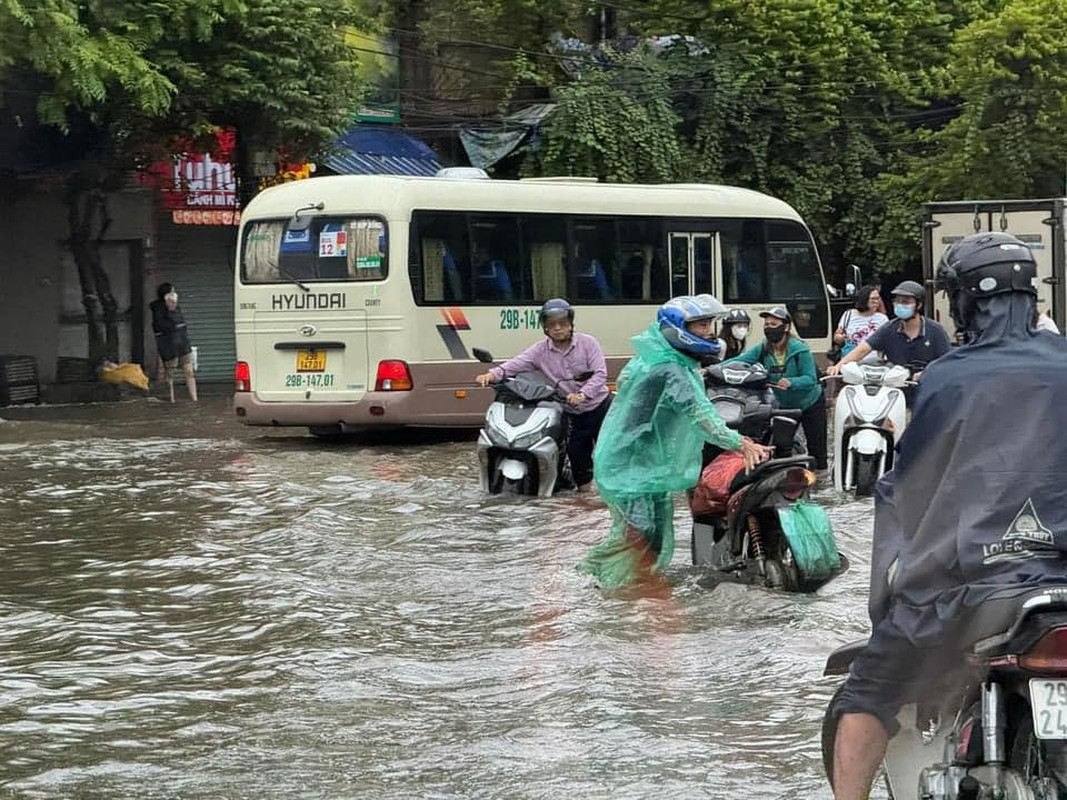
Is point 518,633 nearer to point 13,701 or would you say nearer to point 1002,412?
point 13,701

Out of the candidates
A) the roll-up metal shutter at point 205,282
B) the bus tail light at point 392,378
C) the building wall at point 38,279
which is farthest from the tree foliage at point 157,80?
the bus tail light at point 392,378

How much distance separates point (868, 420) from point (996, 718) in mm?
9078

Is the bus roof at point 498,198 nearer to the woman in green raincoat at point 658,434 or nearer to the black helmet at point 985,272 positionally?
the woman in green raincoat at point 658,434

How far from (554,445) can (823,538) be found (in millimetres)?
4759

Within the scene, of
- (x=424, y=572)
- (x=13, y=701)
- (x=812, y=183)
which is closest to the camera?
(x=13, y=701)

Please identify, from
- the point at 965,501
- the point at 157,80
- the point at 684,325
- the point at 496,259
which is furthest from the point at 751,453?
the point at 157,80

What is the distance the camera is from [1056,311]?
20.8 meters

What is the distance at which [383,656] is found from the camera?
7996mm

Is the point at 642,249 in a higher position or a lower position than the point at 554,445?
higher

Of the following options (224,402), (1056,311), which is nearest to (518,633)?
(1056,311)

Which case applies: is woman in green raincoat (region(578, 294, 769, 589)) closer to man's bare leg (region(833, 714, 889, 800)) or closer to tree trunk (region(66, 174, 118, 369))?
man's bare leg (region(833, 714, 889, 800))

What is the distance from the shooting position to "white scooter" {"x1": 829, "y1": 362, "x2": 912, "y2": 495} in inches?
514

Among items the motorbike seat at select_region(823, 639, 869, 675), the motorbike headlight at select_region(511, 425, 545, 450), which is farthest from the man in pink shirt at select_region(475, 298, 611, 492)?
the motorbike seat at select_region(823, 639, 869, 675)

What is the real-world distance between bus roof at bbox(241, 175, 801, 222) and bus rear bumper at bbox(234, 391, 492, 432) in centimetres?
180
